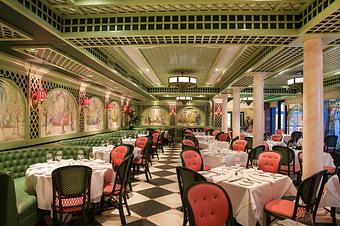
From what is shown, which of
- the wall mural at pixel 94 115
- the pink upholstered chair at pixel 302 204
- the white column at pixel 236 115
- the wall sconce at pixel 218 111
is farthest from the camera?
the wall sconce at pixel 218 111

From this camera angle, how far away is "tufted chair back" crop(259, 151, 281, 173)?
15.5 ft

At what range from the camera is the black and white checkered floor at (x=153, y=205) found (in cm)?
391

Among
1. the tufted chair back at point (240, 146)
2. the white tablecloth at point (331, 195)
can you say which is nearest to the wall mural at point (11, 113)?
the tufted chair back at point (240, 146)

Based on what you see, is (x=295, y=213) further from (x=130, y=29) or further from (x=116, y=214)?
(x=130, y=29)

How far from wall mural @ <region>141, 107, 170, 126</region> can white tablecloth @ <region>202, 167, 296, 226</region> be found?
1477 centimetres

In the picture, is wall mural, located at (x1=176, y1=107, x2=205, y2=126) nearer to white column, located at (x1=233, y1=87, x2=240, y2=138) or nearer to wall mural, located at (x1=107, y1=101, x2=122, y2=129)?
wall mural, located at (x1=107, y1=101, x2=122, y2=129)

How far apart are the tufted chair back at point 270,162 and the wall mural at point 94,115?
705 cm

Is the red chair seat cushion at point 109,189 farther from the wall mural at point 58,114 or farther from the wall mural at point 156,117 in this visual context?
the wall mural at point 156,117

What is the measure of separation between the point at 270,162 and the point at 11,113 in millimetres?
5713

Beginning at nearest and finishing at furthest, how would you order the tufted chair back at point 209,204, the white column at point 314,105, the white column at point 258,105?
the tufted chair back at point 209,204, the white column at point 314,105, the white column at point 258,105

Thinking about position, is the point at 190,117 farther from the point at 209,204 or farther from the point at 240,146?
the point at 209,204

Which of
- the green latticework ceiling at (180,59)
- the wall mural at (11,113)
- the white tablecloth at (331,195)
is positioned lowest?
the white tablecloth at (331,195)

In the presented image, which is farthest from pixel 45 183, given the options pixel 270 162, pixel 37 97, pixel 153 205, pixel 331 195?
pixel 331 195

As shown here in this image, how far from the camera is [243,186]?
10.6 ft
